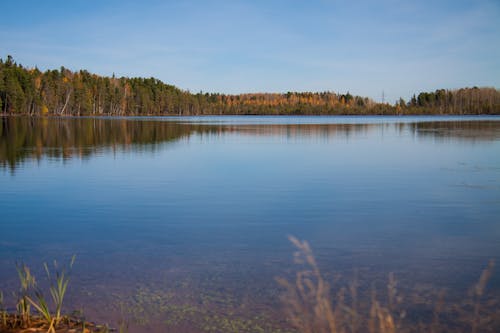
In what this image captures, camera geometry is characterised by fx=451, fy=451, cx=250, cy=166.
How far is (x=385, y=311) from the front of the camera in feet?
17.2

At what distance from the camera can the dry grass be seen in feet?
15.9

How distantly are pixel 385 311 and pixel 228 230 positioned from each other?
415 cm

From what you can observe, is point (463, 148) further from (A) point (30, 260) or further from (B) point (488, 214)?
(A) point (30, 260)

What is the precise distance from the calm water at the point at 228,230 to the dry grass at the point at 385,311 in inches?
10.7

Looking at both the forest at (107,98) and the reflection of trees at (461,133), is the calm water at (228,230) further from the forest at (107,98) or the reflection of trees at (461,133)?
the forest at (107,98)

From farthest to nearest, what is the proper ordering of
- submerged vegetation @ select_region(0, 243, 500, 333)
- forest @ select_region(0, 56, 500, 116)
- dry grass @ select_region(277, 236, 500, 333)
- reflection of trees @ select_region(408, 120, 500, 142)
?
forest @ select_region(0, 56, 500, 116), reflection of trees @ select_region(408, 120, 500, 142), dry grass @ select_region(277, 236, 500, 333), submerged vegetation @ select_region(0, 243, 500, 333)

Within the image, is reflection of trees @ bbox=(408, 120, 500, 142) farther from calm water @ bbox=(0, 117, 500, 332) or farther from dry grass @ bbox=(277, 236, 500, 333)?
dry grass @ bbox=(277, 236, 500, 333)

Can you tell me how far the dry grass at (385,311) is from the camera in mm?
4840

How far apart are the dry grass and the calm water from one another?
271mm

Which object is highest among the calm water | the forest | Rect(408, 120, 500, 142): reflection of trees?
the forest

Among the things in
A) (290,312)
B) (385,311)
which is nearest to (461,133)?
(385,311)

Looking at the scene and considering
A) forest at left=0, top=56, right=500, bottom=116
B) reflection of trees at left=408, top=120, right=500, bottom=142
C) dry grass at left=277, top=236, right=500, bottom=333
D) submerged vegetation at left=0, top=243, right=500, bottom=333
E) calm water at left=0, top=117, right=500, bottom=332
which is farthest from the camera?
forest at left=0, top=56, right=500, bottom=116

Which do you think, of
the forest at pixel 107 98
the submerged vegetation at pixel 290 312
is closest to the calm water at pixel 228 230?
the submerged vegetation at pixel 290 312

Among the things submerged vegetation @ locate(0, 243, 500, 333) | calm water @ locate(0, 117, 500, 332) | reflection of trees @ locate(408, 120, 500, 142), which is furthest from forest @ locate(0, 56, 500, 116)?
submerged vegetation @ locate(0, 243, 500, 333)
